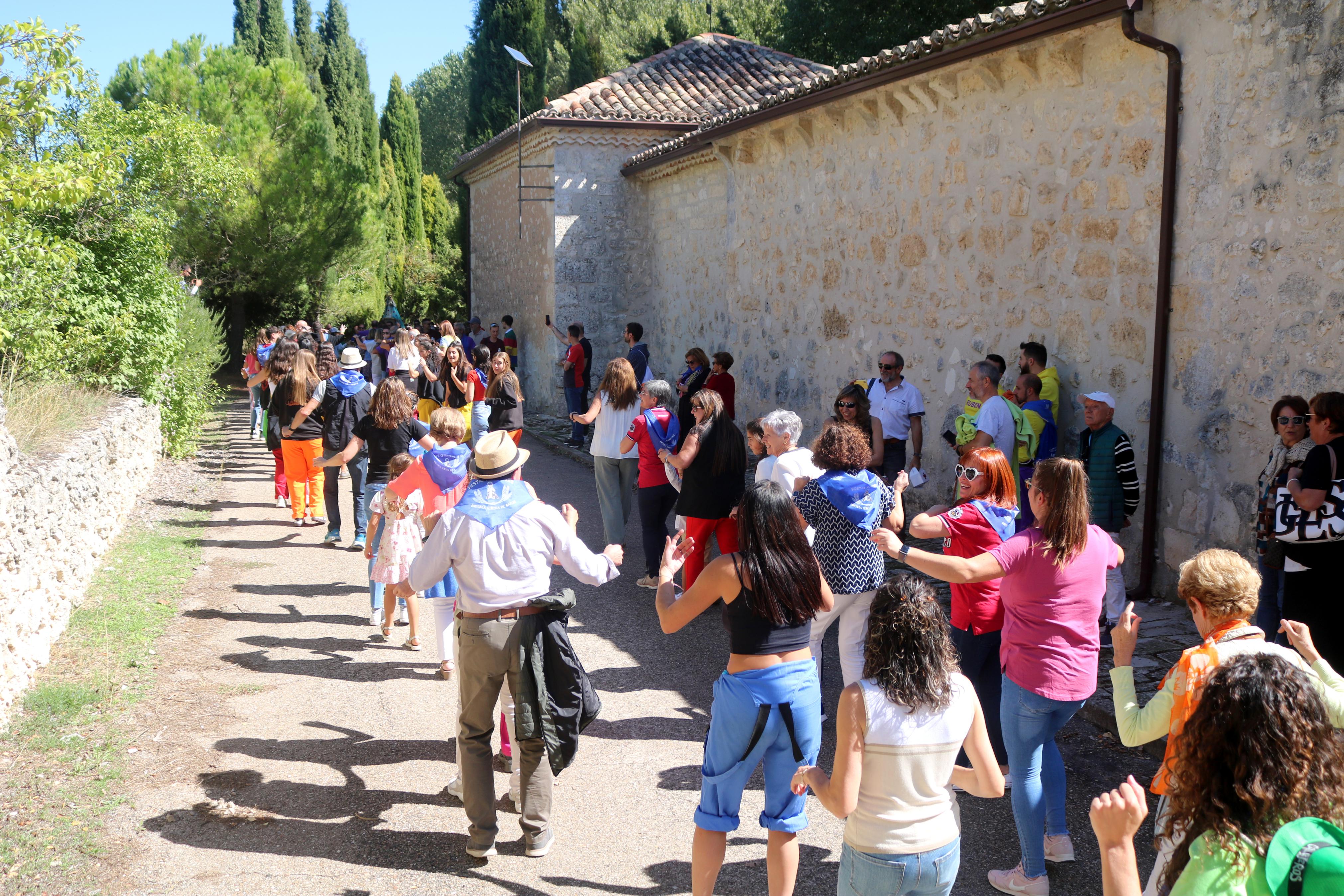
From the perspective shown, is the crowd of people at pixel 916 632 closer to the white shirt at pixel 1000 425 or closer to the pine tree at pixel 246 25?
the white shirt at pixel 1000 425

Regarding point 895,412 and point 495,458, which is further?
point 895,412

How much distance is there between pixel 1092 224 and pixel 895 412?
7.07 feet

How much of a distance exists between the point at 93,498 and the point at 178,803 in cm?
430

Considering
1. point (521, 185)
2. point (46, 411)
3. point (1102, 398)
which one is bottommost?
point (46, 411)

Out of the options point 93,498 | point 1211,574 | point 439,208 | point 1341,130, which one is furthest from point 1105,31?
point 439,208

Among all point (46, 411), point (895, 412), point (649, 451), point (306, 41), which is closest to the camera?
point (649, 451)

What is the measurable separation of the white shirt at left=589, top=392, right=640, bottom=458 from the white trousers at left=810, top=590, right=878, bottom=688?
3469mm

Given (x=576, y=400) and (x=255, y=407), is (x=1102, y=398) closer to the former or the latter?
(x=576, y=400)

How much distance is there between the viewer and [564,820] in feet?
14.6

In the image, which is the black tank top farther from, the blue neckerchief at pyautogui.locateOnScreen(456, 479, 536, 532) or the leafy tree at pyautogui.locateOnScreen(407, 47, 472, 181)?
the leafy tree at pyautogui.locateOnScreen(407, 47, 472, 181)

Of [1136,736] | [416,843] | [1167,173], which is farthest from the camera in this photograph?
[1167,173]

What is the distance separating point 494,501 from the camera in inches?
164

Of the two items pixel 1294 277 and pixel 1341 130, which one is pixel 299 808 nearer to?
pixel 1294 277

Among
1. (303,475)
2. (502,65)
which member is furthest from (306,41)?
(303,475)
